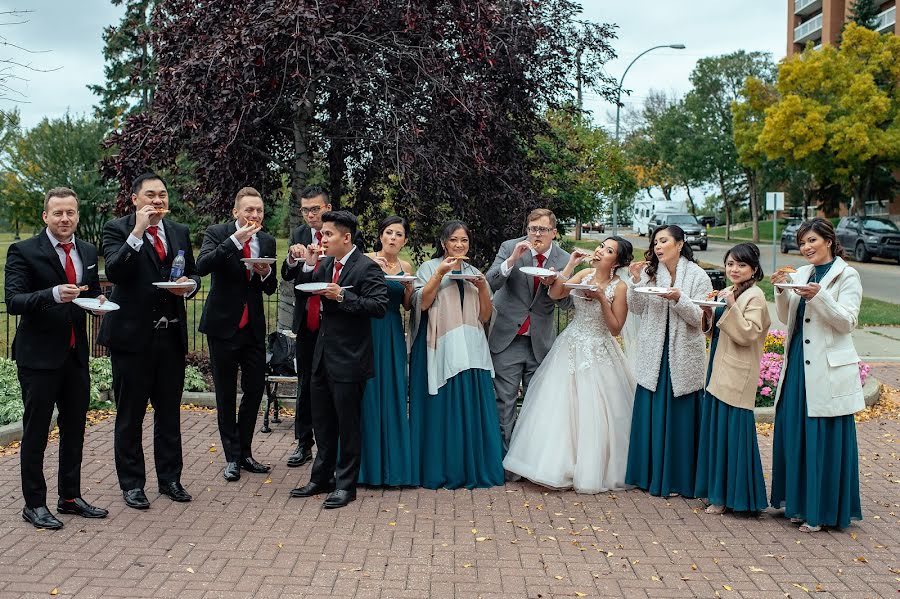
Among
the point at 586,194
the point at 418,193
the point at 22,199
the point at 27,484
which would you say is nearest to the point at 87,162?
the point at 22,199

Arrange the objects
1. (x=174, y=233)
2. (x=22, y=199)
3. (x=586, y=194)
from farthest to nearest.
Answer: (x=22, y=199) < (x=586, y=194) < (x=174, y=233)

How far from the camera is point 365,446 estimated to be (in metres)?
6.39

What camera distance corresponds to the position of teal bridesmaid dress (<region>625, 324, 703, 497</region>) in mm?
6223

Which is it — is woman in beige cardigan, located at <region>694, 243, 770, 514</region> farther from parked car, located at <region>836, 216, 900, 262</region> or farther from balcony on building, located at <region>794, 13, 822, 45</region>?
balcony on building, located at <region>794, 13, 822, 45</region>

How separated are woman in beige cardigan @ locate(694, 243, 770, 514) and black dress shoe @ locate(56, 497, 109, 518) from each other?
420 cm

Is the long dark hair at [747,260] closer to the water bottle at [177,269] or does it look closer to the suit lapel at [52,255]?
the water bottle at [177,269]

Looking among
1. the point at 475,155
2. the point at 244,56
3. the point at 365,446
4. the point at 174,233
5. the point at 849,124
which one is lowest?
the point at 365,446

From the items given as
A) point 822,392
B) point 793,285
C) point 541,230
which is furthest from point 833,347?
point 541,230

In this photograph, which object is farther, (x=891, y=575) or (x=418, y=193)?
(x=418, y=193)

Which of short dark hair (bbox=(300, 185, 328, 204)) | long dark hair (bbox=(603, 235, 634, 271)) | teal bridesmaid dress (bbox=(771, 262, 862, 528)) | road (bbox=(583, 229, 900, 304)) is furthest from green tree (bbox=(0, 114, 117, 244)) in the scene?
teal bridesmaid dress (bbox=(771, 262, 862, 528))

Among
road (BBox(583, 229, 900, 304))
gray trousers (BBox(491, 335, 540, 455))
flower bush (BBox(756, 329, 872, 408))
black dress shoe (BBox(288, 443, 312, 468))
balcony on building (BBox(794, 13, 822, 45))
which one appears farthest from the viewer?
balcony on building (BBox(794, 13, 822, 45))

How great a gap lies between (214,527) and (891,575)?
13.6ft

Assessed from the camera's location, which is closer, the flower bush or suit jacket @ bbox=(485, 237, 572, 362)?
suit jacket @ bbox=(485, 237, 572, 362)

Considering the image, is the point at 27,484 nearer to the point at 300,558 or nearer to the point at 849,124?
the point at 300,558
